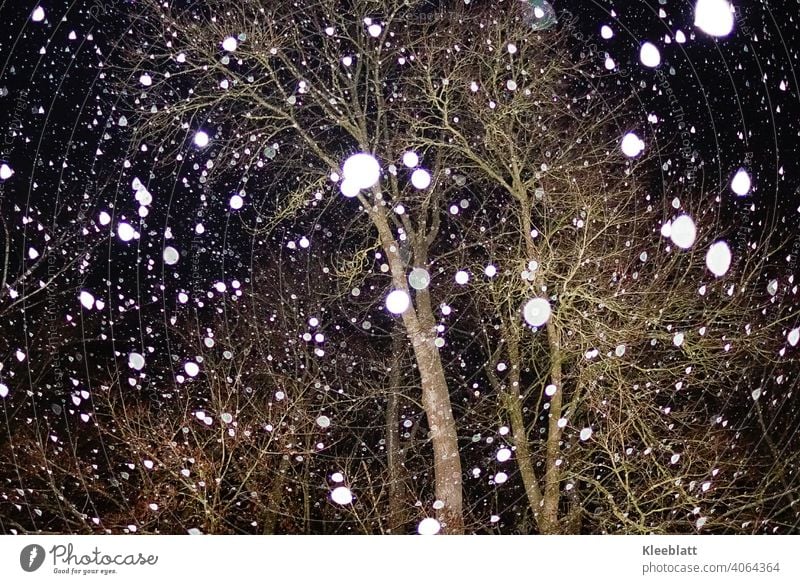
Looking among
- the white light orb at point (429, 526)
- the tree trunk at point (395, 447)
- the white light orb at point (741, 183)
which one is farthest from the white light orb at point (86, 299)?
the white light orb at point (741, 183)

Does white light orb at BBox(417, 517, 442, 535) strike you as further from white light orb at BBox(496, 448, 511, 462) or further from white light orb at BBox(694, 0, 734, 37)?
white light orb at BBox(694, 0, 734, 37)

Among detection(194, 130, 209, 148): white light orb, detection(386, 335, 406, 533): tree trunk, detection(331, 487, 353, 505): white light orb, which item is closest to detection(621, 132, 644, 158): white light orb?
detection(386, 335, 406, 533): tree trunk

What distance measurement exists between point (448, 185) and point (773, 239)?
1.40 m

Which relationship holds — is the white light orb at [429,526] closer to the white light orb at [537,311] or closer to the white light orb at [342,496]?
the white light orb at [342,496]

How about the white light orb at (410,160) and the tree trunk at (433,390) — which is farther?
the white light orb at (410,160)

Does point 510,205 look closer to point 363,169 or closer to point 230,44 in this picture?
point 363,169

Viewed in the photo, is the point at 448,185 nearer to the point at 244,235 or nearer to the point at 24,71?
the point at 244,235

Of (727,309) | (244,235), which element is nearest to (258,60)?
(244,235)
